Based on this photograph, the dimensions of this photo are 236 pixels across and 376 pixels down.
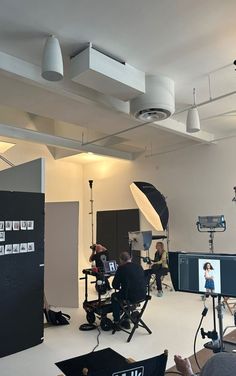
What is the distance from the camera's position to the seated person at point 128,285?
14.2 ft

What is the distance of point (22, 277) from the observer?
12.9 ft

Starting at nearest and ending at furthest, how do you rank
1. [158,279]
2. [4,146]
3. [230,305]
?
[230,305]
[158,279]
[4,146]

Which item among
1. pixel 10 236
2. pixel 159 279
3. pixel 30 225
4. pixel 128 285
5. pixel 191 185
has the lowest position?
pixel 159 279

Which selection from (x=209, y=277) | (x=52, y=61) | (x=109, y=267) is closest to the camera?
(x=209, y=277)

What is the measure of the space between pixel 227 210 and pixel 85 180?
16.6 ft

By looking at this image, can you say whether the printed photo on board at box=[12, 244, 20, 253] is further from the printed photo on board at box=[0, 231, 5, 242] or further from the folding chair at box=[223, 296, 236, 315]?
the folding chair at box=[223, 296, 236, 315]

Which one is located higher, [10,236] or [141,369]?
[10,236]

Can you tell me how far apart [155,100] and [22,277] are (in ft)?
9.40

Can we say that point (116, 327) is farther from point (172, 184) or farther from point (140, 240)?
point (172, 184)

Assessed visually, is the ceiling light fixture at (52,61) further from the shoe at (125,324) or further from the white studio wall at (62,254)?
the shoe at (125,324)

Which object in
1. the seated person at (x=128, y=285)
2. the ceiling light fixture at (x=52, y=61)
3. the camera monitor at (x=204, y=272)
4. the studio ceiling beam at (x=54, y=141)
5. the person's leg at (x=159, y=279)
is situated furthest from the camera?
the person's leg at (x=159, y=279)

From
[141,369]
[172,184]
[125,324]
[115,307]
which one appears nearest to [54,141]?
[172,184]

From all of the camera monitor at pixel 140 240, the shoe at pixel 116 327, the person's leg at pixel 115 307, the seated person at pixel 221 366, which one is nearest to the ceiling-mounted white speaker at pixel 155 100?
the person's leg at pixel 115 307

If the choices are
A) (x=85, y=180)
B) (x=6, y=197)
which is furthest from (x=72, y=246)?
(x=85, y=180)
